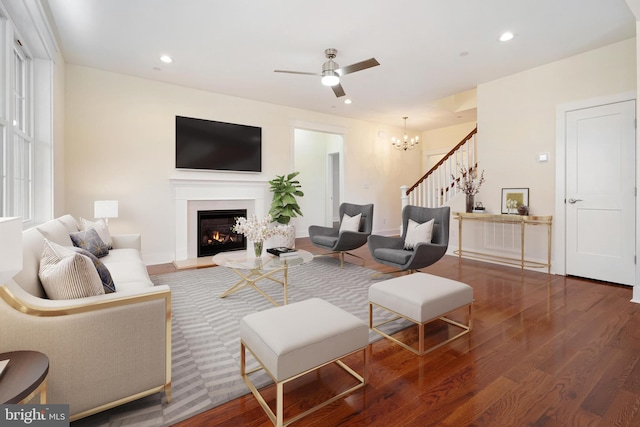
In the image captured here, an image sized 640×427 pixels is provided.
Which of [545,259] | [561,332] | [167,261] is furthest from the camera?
[167,261]

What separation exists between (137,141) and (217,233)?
1.93m

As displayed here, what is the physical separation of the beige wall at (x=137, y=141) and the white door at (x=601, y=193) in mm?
4593

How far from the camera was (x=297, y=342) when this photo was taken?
4.86 ft

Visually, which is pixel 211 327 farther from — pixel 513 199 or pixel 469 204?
pixel 513 199

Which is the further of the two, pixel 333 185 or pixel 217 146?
pixel 333 185

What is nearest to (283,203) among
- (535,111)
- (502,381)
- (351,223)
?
(351,223)

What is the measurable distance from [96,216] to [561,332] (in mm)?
5150

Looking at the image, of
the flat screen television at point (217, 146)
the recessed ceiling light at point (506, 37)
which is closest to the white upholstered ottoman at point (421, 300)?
the recessed ceiling light at point (506, 37)

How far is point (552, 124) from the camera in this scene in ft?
13.6

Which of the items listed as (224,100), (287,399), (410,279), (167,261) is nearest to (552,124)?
(410,279)

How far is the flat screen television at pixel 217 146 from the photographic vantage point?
196 inches

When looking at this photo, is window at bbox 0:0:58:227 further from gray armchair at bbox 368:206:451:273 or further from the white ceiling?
gray armchair at bbox 368:206:451:273

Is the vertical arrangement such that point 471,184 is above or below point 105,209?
above

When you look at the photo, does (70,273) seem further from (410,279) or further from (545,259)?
(545,259)
